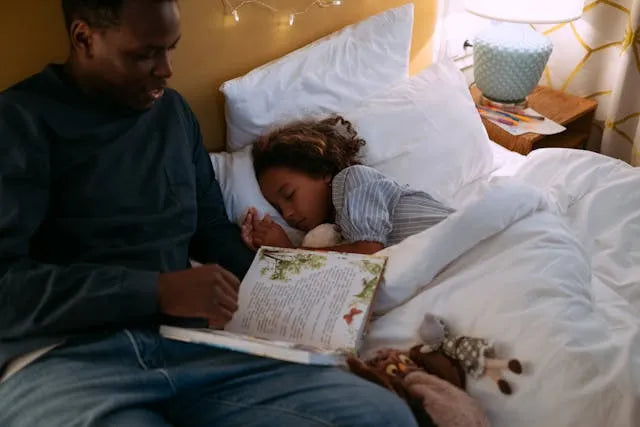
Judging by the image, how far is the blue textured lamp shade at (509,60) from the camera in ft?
6.57

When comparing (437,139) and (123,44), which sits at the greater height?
(123,44)

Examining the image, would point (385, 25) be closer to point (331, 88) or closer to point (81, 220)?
point (331, 88)

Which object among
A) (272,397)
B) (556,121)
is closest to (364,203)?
(272,397)

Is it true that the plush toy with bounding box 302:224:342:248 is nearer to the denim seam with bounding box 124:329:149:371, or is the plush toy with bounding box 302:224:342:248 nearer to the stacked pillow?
the stacked pillow

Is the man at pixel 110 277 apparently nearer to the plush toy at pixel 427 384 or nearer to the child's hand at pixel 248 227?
the plush toy at pixel 427 384

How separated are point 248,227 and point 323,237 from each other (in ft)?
0.53

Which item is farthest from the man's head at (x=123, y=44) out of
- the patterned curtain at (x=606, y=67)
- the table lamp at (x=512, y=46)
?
the patterned curtain at (x=606, y=67)

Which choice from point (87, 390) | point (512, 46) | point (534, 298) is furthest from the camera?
point (512, 46)

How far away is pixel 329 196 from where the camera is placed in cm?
145

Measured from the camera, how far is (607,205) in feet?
4.89

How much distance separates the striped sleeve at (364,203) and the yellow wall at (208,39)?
0.37m

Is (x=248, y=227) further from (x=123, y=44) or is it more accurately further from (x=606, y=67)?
(x=606, y=67)

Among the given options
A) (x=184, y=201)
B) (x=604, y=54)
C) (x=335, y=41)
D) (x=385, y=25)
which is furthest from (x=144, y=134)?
(x=604, y=54)

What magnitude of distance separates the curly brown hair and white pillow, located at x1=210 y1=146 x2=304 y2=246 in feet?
0.11
